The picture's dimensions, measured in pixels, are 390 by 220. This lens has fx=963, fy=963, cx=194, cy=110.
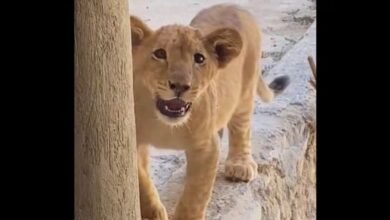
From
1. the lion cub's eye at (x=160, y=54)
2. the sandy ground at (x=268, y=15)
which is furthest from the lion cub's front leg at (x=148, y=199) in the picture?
the sandy ground at (x=268, y=15)

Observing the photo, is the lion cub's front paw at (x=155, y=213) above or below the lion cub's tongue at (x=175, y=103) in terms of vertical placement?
below

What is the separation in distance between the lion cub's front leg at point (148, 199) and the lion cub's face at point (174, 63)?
0.44 feet

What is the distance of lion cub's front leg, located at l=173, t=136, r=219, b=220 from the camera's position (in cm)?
243

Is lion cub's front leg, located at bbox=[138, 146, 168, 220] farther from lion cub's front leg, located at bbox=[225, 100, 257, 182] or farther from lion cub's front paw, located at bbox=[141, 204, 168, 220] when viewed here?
lion cub's front leg, located at bbox=[225, 100, 257, 182]

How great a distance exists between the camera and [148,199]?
243cm

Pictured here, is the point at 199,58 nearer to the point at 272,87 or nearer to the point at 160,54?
the point at 160,54

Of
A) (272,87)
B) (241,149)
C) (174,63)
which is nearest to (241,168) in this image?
(241,149)

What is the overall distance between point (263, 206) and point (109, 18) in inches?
27.2

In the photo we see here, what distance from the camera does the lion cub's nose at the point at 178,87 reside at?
2353mm

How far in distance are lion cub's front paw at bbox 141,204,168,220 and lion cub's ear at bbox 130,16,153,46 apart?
0.41 meters

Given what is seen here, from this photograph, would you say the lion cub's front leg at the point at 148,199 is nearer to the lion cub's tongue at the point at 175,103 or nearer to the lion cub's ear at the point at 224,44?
the lion cub's tongue at the point at 175,103

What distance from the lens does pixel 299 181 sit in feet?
8.43
